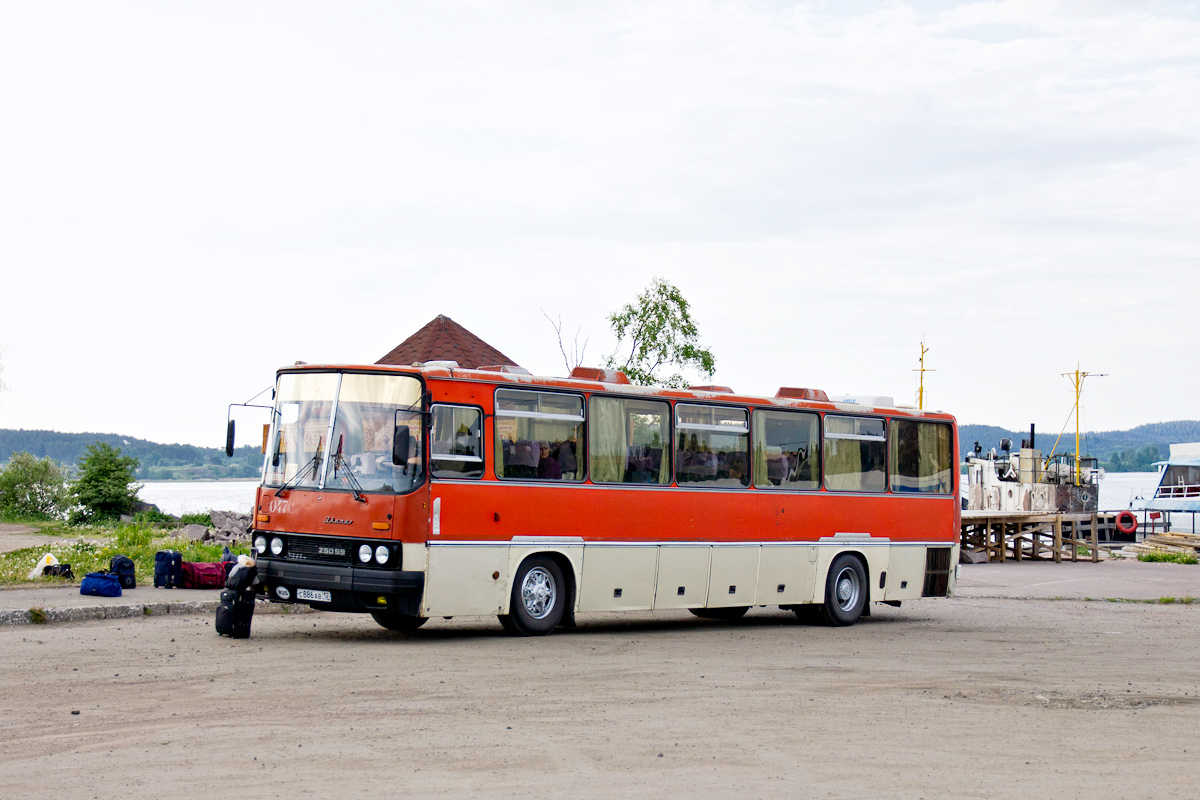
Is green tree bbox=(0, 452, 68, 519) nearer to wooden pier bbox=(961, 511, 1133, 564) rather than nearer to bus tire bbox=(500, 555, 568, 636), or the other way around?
wooden pier bbox=(961, 511, 1133, 564)

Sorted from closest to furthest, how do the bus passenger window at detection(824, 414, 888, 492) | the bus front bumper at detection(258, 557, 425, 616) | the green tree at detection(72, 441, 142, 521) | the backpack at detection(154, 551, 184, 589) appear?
the bus front bumper at detection(258, 557, 425, 616) < the bus passenger window at detection(824, 414, 888, 492) < the backpack at detection(154, 551, 184, 589) < the green tree at detection(72, 441, 142, 521)

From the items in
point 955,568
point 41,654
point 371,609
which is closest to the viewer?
point 41,654

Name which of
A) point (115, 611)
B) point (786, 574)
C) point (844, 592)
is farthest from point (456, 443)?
point (844, 592)

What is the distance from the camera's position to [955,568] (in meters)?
21.0

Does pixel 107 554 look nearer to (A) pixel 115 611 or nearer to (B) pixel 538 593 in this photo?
(A) pixel 115 611

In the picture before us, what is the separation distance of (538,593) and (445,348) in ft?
58.7

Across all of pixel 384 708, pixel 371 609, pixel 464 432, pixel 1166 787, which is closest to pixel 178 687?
pixel 384 708

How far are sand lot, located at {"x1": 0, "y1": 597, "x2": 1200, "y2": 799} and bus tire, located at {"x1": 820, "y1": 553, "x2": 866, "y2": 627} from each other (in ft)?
9.22

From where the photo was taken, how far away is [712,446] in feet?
58.2

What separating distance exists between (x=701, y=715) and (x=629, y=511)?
6.82 metres

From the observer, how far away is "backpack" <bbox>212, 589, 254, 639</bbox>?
14.3m

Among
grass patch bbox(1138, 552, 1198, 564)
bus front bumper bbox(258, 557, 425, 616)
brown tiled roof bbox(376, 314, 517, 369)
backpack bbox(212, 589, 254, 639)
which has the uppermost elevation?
brown tiled roof bbox(376, 314, 517, 369)

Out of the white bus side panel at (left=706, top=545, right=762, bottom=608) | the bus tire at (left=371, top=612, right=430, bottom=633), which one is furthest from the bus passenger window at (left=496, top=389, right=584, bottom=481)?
the white bus side panel at (left=706, top=545, right=762, bottom=608)

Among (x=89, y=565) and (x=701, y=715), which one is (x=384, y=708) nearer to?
(x=701, y=715)
